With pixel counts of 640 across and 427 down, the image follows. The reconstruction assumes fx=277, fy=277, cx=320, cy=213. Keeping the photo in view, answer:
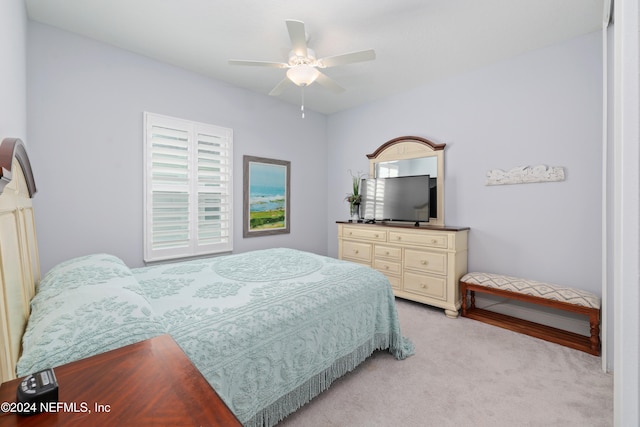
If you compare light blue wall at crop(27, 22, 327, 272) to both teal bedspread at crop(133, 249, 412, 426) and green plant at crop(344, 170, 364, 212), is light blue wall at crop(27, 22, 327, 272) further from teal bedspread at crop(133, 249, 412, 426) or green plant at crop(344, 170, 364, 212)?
green plant at crop(344, 170, 364, 212)

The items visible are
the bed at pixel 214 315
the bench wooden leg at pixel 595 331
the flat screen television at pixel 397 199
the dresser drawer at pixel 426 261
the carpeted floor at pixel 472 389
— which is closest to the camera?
the bed at pixel 214 315

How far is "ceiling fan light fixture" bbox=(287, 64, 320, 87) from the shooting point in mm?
2494

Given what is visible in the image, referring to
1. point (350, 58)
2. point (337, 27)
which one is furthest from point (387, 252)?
point (337, 27)

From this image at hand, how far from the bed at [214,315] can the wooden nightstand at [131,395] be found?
251mm

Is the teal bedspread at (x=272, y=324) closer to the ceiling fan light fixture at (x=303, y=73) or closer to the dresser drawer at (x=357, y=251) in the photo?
the dresser drawer at (x=357, y=251)

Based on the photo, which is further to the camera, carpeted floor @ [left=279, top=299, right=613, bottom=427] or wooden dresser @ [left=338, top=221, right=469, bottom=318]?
wooden dresser @ [left=338, top=221, right=469, bottom=318]

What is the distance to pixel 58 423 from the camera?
1.79 ft

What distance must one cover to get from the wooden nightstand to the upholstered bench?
10.1 feet

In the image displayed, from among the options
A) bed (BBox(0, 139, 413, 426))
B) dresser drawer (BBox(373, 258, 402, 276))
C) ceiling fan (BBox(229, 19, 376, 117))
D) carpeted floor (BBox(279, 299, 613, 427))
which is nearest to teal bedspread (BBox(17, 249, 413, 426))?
bed (BBox(0, 139, 413, 426))

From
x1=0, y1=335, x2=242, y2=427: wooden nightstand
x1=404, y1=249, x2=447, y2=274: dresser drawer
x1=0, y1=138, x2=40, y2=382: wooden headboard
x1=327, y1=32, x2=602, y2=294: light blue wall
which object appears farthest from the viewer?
x1=404, y1=249, x2=447, y2=274: dresser drawer

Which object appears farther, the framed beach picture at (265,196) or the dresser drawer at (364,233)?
the framed beach picture at (265,196)

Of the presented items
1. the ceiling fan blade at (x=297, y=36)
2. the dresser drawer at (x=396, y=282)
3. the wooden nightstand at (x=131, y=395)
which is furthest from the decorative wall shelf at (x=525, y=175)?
the wooden nightstand at (x=131, y=395)

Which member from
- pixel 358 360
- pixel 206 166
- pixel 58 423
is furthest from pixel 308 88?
pixel 58 423

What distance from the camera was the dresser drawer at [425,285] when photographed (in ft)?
10.7
